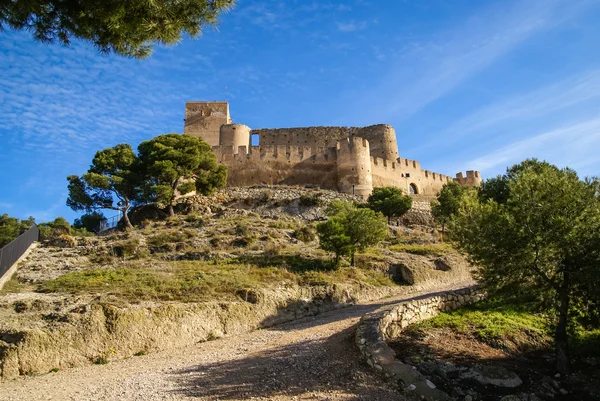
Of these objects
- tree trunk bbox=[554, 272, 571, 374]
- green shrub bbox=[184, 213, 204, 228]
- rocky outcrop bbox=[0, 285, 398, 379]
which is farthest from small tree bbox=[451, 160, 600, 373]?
green shrub bbox=[184, 213, 204, 228]

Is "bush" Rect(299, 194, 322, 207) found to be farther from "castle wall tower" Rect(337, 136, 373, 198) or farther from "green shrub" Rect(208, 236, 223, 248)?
"green shrub" Rect(208, 236, 223, 248)

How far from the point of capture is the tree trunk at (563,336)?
29.9 ft

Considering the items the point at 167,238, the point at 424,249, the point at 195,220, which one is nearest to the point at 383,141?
the point at 195,220

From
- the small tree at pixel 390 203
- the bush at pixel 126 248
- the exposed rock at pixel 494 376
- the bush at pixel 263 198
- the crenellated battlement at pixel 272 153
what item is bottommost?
the exposed rock at pixel 494 376

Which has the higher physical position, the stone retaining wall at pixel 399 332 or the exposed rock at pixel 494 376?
the stone retaining wall at pixel 399 332

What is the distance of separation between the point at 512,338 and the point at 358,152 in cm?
3161

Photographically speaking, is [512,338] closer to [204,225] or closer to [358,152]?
[204,225]

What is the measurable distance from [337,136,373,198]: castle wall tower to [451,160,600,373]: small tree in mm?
29669

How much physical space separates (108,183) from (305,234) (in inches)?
558

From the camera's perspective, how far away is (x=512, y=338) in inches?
419

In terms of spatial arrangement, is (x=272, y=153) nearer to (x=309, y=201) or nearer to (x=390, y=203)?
(x=309, y=201)

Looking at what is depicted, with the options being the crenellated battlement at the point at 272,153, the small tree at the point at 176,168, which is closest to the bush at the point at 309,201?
the small tree at the point at 176,168

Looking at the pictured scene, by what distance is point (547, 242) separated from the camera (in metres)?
9.23

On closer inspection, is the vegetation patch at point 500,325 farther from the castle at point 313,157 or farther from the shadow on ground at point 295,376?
the castle at point 313,157
